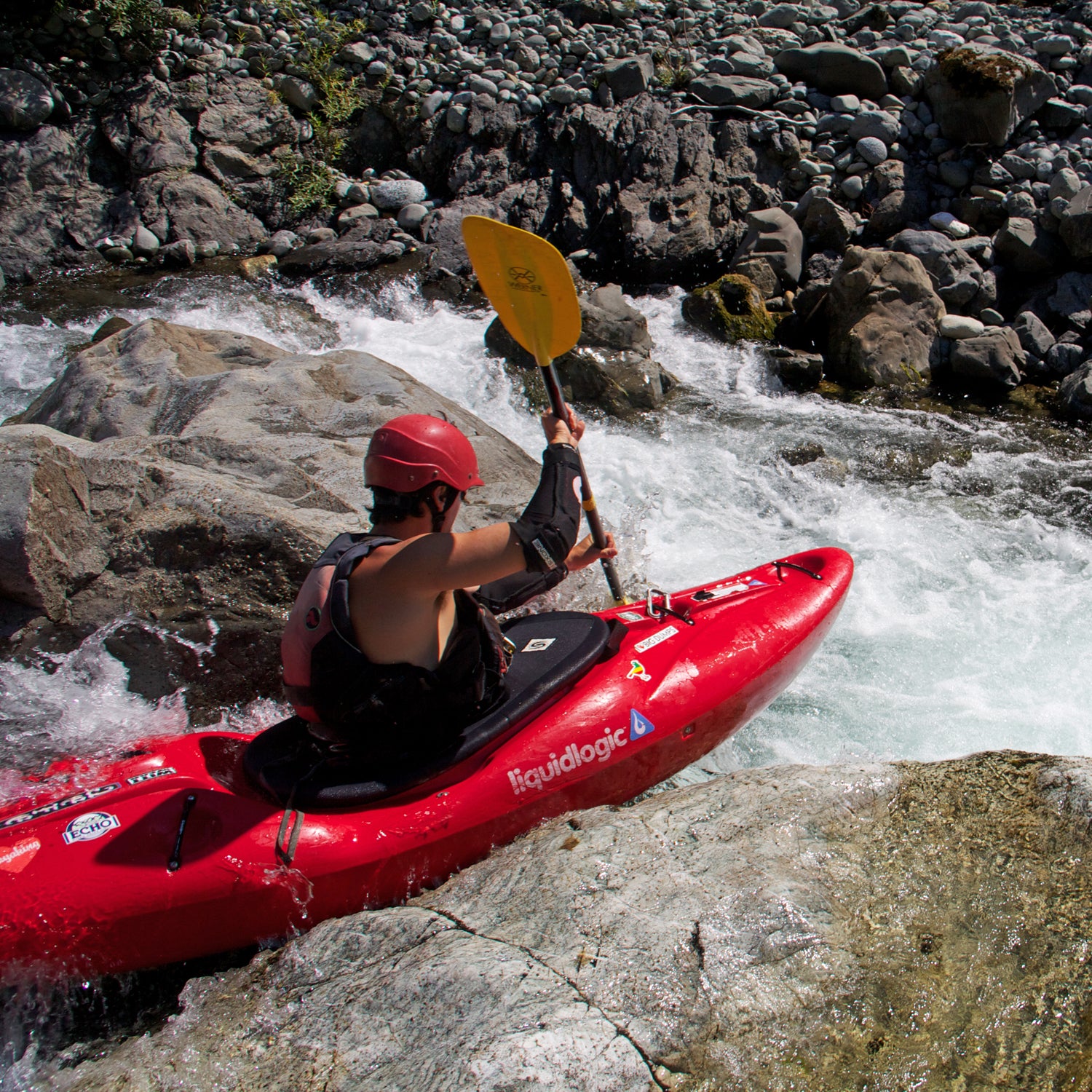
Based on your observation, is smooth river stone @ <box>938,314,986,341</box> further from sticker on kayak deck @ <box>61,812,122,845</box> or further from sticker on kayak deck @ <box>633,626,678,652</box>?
sticker on kayak deck @ <box>61,812,122,845</box>

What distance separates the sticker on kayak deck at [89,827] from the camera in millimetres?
2189

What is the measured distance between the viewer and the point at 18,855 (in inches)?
84.1

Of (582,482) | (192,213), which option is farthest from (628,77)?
(582,482)

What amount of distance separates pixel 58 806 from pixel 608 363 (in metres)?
4.99

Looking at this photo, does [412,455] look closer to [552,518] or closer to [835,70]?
[552,518]

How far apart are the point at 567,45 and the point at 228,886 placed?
10164mm

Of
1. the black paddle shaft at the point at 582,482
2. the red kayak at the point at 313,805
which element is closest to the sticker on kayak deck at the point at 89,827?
the red kayak at the point at 313,805

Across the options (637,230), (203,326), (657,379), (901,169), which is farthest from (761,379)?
(203,326)

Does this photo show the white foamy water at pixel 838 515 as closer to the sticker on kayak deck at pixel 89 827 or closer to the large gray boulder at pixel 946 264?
the sticker on kayak deck at pixel 89 827

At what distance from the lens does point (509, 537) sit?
1987mm

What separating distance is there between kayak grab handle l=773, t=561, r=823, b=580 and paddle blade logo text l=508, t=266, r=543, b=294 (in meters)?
1.59

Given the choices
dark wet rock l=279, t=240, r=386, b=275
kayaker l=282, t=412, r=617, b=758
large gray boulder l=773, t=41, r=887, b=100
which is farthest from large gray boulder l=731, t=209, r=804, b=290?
kayaker l=282, t=412, r=617, b=758

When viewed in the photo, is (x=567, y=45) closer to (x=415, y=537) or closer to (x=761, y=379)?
(x=761, y=379)

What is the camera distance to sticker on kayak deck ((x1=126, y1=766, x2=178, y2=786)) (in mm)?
2340
